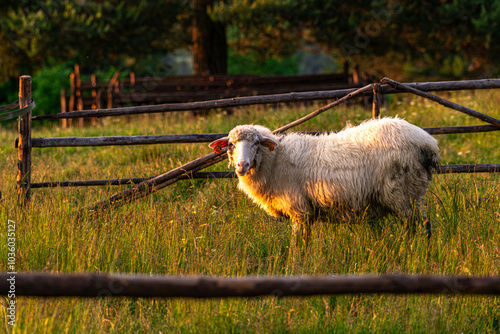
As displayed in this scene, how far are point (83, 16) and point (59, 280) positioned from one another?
38.7 feet

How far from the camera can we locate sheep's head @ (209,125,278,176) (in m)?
3.87

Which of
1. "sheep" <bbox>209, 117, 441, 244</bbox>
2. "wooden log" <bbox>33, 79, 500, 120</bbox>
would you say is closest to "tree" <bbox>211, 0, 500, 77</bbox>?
"wooden log" <bbox>33, 79, 500, 120</bbox>

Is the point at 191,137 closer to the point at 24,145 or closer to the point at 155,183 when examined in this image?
the point at 155,183

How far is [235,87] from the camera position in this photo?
13773mm

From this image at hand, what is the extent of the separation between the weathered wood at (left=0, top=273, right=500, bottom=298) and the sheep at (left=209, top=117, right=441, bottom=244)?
1.91 metres

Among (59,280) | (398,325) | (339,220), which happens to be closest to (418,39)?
(339,220)

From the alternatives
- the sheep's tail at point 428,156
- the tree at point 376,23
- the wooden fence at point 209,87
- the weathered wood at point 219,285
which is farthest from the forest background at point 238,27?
the weathered wood at point 219,285

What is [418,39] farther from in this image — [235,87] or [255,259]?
[255,259]

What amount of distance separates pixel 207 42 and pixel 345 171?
37.4 feet

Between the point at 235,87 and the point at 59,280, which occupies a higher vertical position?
the point at 235,87

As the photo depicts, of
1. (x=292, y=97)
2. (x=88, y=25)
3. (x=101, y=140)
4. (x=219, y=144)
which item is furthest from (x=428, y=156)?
(x=88, y=25)

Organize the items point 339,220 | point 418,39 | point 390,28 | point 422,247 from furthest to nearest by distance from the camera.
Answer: point 418,39, point 390,28, point 339,220, point 422,247

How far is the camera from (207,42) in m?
14.4

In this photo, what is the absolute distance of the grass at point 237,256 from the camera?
2607 millimetres
